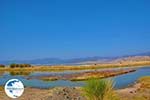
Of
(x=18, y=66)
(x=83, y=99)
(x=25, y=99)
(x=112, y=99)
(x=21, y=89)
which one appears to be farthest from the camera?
(x=18, y=66)

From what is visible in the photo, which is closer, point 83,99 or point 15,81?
point 15,81

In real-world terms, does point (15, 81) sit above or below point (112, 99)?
above

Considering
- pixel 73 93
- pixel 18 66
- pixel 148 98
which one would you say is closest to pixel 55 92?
pixel 73 93

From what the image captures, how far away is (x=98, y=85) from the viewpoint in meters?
11.1

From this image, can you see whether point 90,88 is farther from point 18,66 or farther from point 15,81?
point 18,66

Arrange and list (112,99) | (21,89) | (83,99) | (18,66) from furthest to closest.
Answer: (18,66)
(83,99)
(112,99)
(21,89)

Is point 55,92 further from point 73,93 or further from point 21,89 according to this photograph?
point 21,89

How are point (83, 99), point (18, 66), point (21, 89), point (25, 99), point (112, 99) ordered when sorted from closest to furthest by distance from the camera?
point (21, 89) < point (112, 99) < point (83, 99) < point (25, 99) < point (18, 66)

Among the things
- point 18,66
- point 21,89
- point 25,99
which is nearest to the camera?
point 21,89

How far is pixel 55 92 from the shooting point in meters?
15.9

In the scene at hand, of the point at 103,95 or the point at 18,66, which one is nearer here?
the point at 103,95

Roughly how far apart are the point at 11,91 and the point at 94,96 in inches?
123

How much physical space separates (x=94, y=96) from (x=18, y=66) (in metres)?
126

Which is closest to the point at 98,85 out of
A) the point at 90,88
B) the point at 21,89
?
the point at 90,88
